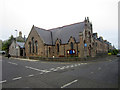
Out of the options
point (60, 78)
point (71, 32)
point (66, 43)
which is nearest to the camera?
point (60, 78)

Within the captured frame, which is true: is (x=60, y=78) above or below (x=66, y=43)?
below

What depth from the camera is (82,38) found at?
26.8 m

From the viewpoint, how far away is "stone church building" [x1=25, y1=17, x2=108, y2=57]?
2718 centimetres

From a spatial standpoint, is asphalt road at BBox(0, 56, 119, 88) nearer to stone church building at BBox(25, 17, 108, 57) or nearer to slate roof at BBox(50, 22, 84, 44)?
stone church building at BBox(25, 17, 108, 57)

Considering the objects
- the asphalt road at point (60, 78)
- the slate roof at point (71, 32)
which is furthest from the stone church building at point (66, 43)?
the asphalt road at point (60, 78)

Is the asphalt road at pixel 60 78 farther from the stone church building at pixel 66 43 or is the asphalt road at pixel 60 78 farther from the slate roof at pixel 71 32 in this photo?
the slate roof at pixel 71 32

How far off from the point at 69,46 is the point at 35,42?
48.4ft

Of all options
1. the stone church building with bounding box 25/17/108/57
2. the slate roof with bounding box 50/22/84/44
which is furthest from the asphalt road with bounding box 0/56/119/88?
the slate roof with bounding box 50/22/84/44

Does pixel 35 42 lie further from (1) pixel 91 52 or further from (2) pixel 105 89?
(2) pixel 105 89

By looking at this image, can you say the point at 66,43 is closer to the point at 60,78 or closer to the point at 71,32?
the point at 71,32

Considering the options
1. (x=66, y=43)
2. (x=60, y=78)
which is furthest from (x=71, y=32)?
(x=60, y=78)

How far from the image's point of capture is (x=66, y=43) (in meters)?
30.0

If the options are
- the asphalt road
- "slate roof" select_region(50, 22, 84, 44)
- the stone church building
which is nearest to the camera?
the asphalt road

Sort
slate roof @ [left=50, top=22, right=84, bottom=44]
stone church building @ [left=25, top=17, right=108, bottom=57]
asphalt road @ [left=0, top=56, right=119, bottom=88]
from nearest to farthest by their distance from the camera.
Answer: asphalt road @ [left=0, top=56, right=119, bottom=88] → stone church building @ [left=25, top=17, right=108, bottom=57] → slate roof @ [left=50, top=22, right=84, bottom=44]
